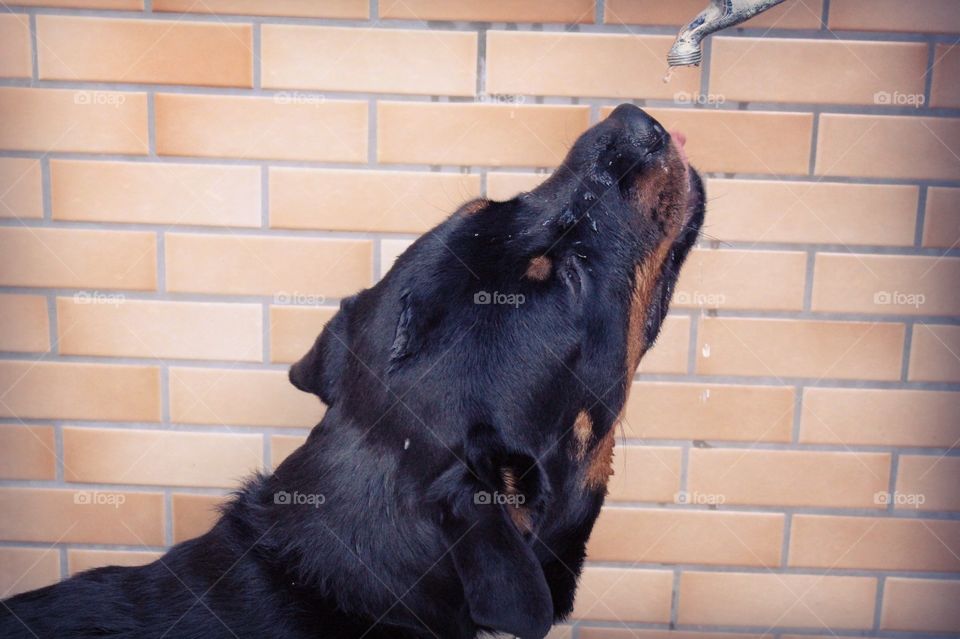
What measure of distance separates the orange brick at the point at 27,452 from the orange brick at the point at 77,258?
0.55m

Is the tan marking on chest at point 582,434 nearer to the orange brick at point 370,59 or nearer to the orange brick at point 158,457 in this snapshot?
the orange brick at point 370,59

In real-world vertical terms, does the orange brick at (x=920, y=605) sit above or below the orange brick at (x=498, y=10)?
below

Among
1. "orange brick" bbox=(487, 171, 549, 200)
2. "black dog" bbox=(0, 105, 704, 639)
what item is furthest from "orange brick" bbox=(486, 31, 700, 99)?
"black dog" bbox=(0, 105, 704, 639)

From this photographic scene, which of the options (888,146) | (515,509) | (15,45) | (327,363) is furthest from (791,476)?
(15,45)

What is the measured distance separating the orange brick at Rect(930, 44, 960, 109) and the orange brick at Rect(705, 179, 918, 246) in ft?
0.99

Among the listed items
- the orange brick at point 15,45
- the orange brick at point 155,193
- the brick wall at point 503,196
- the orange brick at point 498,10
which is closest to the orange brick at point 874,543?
the brick wall at point 503,196

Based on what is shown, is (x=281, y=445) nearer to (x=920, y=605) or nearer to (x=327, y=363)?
(x=327, y=363)

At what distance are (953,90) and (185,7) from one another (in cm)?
261

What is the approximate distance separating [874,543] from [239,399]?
2451 millimetres

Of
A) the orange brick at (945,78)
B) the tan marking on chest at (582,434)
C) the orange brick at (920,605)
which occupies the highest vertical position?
the orange brick at (945,78)

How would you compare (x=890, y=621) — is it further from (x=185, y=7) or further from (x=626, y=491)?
(x=185, y=7)

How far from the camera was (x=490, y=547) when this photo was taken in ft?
5.52

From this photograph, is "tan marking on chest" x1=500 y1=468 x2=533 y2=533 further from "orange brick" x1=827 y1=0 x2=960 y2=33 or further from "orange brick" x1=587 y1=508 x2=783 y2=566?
"orange brick" x1=827 y1=0 x2=960 y2=33

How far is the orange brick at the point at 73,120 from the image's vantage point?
264 cm
